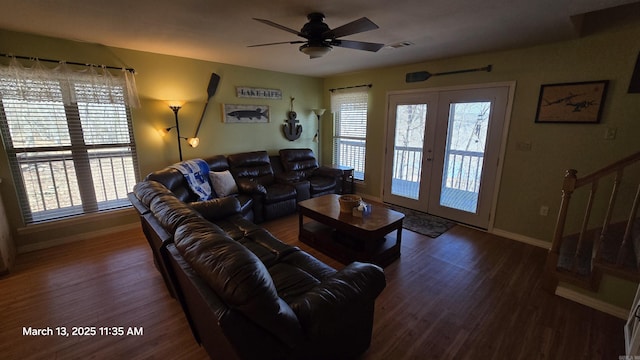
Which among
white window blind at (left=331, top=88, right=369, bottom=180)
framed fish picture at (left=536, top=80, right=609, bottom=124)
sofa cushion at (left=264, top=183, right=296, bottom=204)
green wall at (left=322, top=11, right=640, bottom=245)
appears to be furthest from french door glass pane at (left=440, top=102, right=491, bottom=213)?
sofa cushion at (left=264, top=183, right=296, bottom=204)

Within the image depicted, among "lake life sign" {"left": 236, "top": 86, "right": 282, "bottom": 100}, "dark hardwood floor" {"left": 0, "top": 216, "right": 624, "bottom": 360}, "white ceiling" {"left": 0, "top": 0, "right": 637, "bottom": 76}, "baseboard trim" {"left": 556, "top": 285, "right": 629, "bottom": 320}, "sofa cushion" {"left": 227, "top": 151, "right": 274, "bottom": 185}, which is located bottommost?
"dark hardwood floor" {"left": 0, "top": 216, "right": 624, "bottom": 360}

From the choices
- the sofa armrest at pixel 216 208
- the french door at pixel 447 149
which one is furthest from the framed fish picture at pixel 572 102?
the sofa armrest at pixel 216 208

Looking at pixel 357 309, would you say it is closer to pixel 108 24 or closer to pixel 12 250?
pixel 108 24

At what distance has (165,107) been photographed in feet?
11.8

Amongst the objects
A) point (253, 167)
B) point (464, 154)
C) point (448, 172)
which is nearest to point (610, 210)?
point (464, 154)

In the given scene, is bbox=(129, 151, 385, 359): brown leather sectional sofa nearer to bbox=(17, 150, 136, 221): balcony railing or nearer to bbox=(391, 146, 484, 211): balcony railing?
bbox=(17, 150, 136, 221): balcony railing

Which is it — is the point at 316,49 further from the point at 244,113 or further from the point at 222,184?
the point at 244,113

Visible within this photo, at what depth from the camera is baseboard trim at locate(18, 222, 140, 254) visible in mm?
2932

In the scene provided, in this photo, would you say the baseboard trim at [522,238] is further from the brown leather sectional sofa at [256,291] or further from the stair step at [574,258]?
the brown leather sectional sofa at [256,291]

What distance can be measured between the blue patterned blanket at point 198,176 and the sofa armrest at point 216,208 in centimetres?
62

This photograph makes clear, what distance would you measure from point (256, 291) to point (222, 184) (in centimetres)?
282

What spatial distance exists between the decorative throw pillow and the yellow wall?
681 mm

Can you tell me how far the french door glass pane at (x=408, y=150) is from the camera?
13.3 feet

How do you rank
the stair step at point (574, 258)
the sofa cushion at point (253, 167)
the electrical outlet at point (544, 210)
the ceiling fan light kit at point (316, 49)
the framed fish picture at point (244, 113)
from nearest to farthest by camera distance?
the ceiling fan light kit at point (316, 49) < the stair step at point (574, 258) < the electrical outlet at point (544, 210) < the sofa cushion at point (253, 167) < the framed fish picture at point (244, 113)
